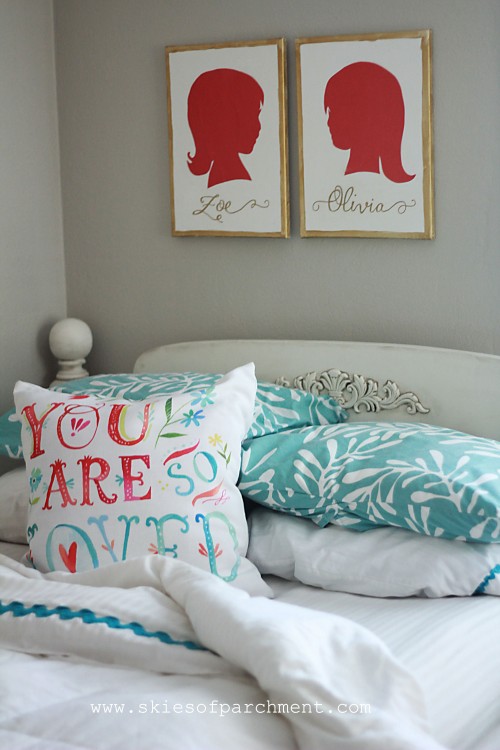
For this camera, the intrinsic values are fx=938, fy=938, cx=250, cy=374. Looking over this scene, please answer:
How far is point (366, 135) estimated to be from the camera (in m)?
2.29

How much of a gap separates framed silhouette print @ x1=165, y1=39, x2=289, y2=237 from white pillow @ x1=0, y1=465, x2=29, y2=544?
0.87 metres

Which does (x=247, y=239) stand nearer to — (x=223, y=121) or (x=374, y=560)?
(x=223, y=121)

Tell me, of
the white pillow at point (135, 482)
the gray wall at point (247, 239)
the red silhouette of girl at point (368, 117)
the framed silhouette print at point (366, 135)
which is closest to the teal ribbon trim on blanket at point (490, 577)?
the white pillow at point (135, 482)

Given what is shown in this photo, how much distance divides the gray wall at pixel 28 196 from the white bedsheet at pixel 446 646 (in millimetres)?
1229

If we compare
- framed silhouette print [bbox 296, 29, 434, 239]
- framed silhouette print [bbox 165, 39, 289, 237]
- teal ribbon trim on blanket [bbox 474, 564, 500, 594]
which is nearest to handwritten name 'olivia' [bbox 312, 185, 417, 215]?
framed silhouette print [bbox 296, 29, 434, 239]

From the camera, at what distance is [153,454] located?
5.84 feet

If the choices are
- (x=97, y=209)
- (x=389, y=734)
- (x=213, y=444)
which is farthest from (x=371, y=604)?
(x=97, y=209)

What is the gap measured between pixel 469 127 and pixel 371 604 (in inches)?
45.5

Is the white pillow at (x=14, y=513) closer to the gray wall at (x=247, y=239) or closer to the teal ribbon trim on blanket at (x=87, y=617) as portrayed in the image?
the teal ribbon trim on blanket at (x=87, y=617)

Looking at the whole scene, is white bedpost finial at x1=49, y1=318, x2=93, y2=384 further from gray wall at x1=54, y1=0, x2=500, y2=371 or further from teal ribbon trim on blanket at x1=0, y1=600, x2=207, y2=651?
teal ribbon trim on blanket at x1=0, y1=600, x2=207, y2=651

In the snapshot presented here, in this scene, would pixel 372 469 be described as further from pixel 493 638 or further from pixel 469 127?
pixel 469 127

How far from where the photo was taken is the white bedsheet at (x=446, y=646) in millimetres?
1385

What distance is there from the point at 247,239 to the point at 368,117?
0.46 metres

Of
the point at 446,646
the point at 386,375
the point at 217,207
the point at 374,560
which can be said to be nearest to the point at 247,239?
the point at 217,207
